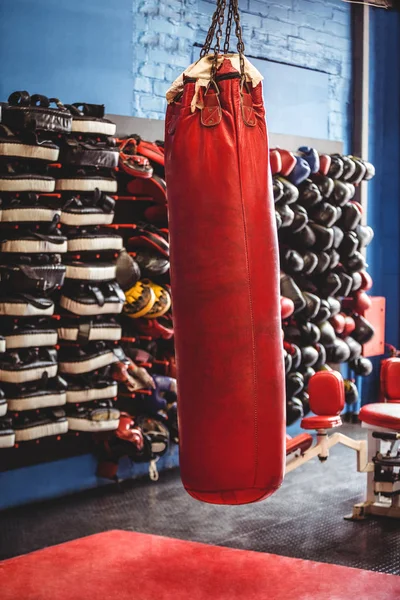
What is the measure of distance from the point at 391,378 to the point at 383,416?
39 cm

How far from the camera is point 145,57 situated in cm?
643

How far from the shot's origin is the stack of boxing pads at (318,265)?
684cm

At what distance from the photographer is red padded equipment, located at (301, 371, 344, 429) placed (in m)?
5.34

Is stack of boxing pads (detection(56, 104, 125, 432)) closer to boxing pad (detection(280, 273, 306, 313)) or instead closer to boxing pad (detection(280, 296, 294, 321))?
boxing pad (detection(280, 296, 294, 321))

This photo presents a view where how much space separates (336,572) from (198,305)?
165 centimetres

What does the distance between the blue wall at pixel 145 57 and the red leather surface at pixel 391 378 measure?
198 cm

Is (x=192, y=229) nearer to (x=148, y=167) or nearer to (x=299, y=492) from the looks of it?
(x=148, y=167)

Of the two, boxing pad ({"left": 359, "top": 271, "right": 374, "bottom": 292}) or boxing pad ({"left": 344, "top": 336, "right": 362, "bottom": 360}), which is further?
boxing pad ({"left": 359, "top": 271, "right": 374, "bottom": 292})

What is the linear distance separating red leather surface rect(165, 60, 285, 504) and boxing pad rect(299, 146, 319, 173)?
13.4ft

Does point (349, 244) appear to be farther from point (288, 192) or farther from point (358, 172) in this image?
point (288, 192)

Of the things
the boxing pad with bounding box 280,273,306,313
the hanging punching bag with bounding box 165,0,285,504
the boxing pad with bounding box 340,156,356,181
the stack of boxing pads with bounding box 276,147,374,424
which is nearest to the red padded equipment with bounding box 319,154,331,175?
the stack of boxing pads with bounding box 276,147,374,424

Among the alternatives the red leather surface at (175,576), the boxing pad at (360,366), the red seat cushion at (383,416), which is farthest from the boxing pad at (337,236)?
the red leather surface at (175,576)

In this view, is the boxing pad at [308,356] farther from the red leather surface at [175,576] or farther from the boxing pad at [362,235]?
the red leather surface at [175,576]

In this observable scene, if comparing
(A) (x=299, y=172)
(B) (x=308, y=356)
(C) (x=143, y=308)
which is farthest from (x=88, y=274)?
(B) (x=308, y=356)
